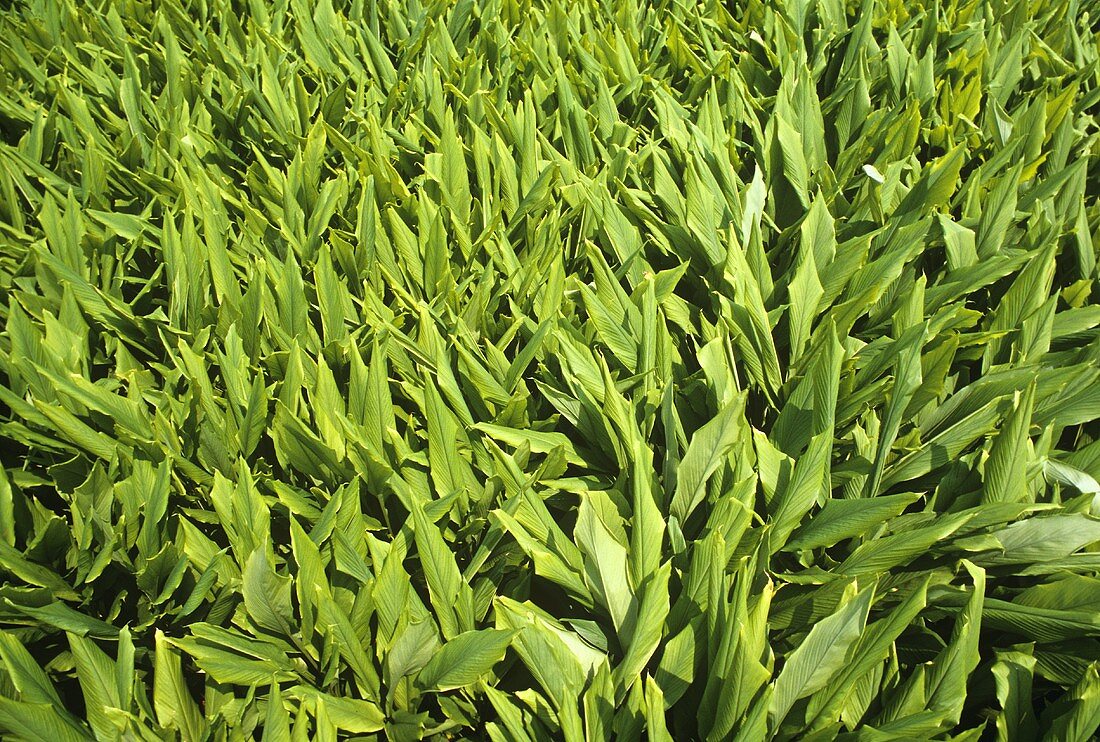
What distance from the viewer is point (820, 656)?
4.07 feet

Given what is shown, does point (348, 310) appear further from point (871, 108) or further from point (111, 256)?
point (871, 108)

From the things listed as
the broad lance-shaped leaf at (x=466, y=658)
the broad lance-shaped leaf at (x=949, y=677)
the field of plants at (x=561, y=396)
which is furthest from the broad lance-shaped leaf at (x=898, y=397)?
the broad lance-shaped leaf at (x=466, y=658)

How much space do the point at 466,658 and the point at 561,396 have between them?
535 millimetres

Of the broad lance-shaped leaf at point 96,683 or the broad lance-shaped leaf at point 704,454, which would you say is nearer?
the broad lance-shaped leaf at point 96,683

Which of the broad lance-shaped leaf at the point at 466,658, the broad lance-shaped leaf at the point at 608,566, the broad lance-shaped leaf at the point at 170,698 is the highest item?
the broad lance-shaped leaf at the point at 608,566

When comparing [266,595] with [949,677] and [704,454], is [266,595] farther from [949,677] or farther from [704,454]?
[949,677]

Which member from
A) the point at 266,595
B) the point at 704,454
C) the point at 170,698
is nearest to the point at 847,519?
the point at 704,454

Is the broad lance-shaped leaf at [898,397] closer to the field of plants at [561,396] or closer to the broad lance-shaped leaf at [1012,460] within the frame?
the field of plants at [561,396]

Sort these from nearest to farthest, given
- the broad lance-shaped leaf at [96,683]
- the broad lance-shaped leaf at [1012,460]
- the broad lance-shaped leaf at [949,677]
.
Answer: the broad lance-shaped leaf at [949,677] → the broad lance-shaped leaf at [96,683] → the broad lance-shaped leaf at [1012,460]

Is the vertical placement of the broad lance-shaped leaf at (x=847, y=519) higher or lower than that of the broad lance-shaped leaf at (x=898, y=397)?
lower

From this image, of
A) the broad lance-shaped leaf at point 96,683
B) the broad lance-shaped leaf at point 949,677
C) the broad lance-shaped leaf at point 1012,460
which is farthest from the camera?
the broad lance-shaped leaf at point 1012,460

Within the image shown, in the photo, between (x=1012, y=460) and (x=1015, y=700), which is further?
(x=1012, y=460)

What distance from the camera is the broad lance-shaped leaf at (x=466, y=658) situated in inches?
52.0

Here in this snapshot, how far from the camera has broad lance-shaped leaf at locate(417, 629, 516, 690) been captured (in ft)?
4.33
